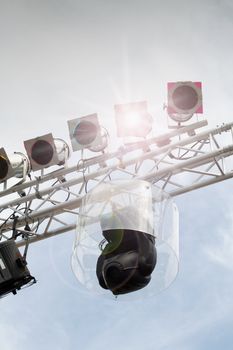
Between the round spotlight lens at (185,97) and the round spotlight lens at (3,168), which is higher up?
the round spotlight lens at (185,97)

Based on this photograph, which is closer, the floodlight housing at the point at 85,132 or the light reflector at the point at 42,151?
the floodlight housing at the point at 85,132

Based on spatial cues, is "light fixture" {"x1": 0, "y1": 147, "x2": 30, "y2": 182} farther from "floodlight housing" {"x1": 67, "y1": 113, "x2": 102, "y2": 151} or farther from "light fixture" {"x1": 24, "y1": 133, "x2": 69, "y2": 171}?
"floodlight housing" {"x1": 67, "y1": 113, "x2": 102, "y2": 151}

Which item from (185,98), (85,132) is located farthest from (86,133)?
(185,98)

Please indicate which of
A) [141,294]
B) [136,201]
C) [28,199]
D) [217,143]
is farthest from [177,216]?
[28,199]

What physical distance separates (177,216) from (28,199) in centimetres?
300

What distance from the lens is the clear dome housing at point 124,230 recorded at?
3760 millimetres

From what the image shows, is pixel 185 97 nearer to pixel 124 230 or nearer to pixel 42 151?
pixel 42 151

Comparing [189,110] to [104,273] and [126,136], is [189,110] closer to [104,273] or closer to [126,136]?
[126,136]

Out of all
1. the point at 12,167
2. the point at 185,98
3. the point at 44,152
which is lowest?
the point at 12,167

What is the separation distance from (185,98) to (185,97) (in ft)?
0.04

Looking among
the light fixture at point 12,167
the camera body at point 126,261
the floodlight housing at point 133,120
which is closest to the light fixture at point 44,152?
the light fixture at point 12,167

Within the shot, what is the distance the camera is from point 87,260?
384cm

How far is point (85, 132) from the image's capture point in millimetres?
6402

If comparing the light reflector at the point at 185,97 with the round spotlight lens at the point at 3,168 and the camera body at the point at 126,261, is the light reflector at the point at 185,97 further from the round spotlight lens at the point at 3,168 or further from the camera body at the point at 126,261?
the camera body at the point at 126,261
